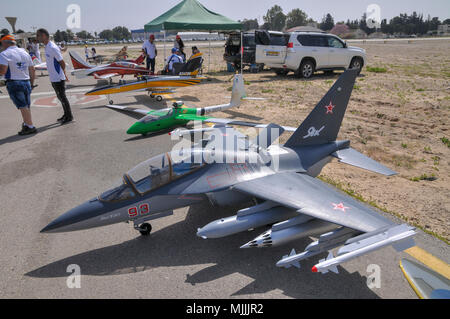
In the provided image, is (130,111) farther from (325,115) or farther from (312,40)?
(312,40)

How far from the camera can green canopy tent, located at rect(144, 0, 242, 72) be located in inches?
772

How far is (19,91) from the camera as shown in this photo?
32.9 ft

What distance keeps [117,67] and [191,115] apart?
11.0 metres

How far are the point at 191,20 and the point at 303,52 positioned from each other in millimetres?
8236

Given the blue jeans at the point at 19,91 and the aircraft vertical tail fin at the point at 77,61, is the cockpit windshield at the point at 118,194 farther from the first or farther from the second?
the aircraft vertical tail fin at the point at 77,61

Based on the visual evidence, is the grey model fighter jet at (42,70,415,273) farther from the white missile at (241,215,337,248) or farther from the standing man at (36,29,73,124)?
the standing man at (36,29,73,124)

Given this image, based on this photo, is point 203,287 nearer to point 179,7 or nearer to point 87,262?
point 87,262

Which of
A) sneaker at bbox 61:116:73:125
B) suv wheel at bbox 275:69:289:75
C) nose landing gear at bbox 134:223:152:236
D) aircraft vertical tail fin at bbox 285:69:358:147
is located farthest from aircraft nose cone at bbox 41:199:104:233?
suv wheel at bbox 275:69:289:75

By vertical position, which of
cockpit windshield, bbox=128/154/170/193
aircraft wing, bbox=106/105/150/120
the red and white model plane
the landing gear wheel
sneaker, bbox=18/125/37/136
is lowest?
the landing gear wheel

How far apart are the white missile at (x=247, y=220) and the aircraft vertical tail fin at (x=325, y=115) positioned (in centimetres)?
196

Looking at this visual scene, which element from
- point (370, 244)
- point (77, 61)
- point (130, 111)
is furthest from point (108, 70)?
point (370, 244)

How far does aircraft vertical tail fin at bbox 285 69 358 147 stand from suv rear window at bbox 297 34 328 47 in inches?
580

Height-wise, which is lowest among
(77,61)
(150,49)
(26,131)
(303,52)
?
(26,131)
